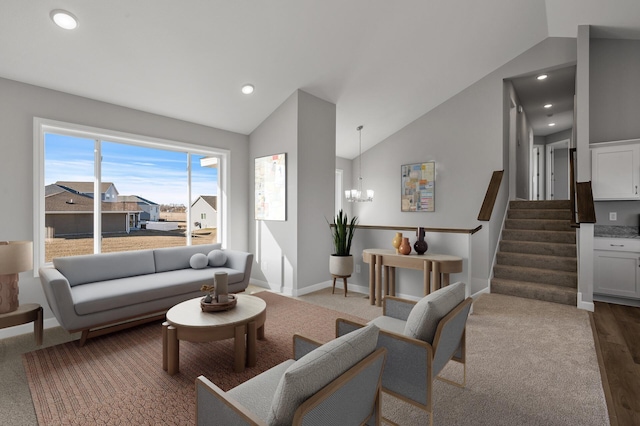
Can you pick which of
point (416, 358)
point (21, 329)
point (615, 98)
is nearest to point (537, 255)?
point (615, 98)

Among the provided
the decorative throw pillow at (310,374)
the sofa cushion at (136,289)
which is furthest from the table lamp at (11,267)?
the decorative throw pillow at (310,374)

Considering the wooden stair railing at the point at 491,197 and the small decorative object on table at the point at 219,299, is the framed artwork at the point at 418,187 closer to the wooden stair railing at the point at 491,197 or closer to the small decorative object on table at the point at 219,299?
the wooden stair railing at the point at 491,197

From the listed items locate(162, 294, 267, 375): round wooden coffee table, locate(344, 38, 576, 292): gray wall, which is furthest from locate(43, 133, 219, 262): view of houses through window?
locate(344, 38, 576, 292): gray wall

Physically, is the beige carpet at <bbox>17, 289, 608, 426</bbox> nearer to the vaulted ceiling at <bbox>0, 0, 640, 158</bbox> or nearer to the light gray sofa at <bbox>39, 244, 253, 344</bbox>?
the light gray sofa at <bbox>39, 244, 253, 344</bbox>

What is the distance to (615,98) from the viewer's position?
4613mm

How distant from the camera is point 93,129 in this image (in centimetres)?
379

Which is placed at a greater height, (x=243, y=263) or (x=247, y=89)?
(x=247, y=89)

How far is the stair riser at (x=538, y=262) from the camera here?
15.0 feet

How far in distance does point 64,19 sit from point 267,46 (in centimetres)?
182

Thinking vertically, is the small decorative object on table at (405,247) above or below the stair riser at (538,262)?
above

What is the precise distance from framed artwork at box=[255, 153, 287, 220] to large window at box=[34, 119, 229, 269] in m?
0.55

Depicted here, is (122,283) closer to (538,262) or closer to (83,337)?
(83,337)

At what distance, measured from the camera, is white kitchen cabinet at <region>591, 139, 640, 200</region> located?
4184mm

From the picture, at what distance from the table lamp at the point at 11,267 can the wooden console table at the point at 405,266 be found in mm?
3473
